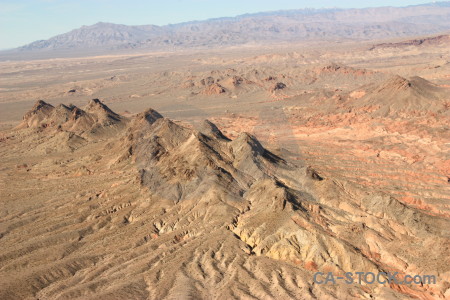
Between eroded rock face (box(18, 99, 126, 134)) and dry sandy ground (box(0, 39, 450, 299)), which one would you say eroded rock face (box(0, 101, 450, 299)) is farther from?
eroded rock face (box(18, 99, 126, 134))

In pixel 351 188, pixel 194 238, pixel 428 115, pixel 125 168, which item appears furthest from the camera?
pixel 428 115

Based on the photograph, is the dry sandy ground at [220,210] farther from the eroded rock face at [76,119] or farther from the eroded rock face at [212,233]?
the eroded rock face at [76,119]

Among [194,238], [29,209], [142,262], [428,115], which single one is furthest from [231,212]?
[428,115]

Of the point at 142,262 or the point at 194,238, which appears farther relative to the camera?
the point at 194,238

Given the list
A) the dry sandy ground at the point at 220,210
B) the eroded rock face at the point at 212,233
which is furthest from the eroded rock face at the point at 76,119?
the eroded rock face at the point at 212,233

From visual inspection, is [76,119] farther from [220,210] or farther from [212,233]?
[212,233]

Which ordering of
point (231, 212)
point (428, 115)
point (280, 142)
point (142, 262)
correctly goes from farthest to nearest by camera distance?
1. point (428, 115)
2. point (280, 142)
3. point (231, 212)
4. point (142, 262)

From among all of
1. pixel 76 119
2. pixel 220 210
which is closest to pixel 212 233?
pixel 220 210

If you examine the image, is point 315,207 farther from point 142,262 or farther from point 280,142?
point 280,142
